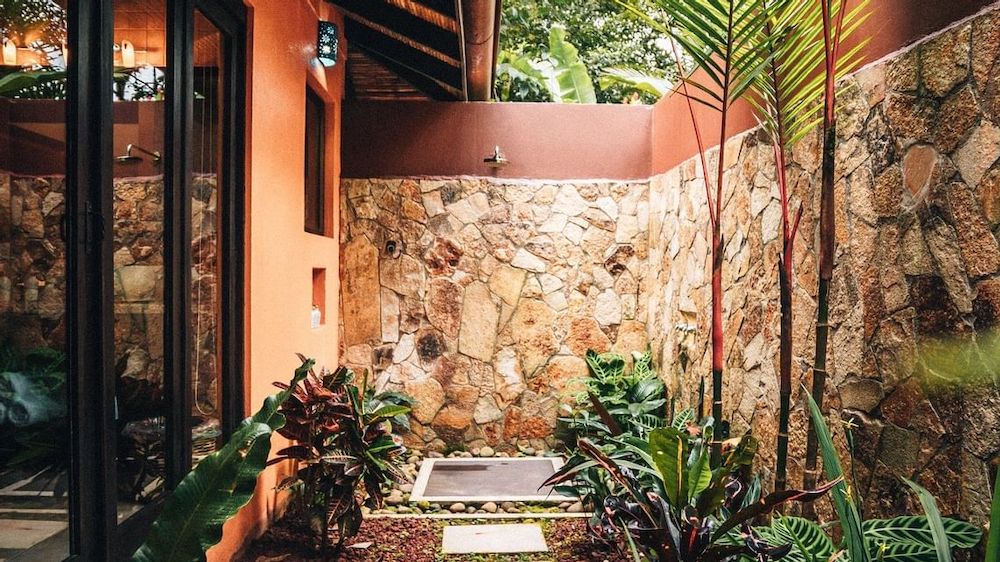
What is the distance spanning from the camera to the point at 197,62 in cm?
283

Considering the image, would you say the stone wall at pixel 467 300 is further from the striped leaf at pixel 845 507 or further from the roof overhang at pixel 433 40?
the striped leaf at pixel 845 507

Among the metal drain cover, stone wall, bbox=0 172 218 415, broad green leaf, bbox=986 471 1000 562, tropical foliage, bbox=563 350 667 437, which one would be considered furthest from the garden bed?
broad green leaf, bbox=986 471 1000 562

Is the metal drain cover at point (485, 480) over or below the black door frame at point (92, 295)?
below

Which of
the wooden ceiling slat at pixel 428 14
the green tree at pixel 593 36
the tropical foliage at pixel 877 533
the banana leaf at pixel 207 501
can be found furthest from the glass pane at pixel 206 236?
the green tree at pixel 593 36

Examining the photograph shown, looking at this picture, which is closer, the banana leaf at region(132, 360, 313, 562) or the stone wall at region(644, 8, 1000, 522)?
the banana leaf at region(132, 360, 313, 562)

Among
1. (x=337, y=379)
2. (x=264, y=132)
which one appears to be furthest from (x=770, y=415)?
(x=264, y=132)

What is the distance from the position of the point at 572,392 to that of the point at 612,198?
1604mm

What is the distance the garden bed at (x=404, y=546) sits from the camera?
3.43m

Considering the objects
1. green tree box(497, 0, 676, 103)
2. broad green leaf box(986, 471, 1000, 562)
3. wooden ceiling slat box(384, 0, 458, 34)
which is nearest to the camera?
broad green leaf box(986, 471, 1000, 562)

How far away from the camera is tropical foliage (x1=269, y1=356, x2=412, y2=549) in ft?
10.8

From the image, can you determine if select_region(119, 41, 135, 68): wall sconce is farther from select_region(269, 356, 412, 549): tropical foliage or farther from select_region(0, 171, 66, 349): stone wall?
select_region(269, 356, 412, 549): tropical foliage

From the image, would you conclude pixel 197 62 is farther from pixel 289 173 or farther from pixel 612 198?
pixel 612 198

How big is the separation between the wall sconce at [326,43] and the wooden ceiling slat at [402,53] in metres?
0.69

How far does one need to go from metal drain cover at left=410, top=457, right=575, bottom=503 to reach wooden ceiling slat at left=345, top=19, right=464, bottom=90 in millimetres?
2911
